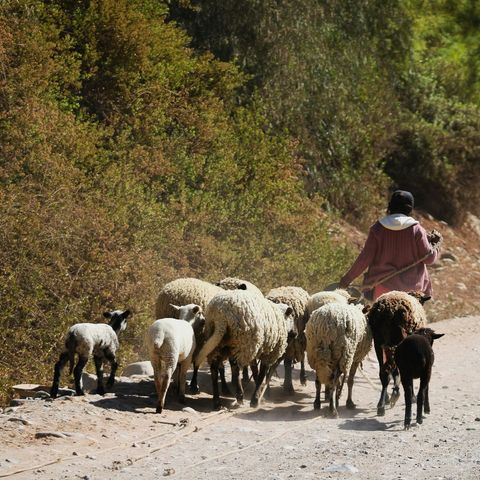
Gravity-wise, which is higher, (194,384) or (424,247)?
(424,247)

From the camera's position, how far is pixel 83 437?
28.6 ft

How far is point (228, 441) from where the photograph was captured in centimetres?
904

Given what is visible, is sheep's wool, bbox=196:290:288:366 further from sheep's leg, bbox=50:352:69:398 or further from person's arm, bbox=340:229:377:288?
person's arm, bbox=340:229:377:288

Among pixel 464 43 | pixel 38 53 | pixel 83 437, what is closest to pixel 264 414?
pixel 83 437

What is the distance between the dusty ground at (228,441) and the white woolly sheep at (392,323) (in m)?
0.38

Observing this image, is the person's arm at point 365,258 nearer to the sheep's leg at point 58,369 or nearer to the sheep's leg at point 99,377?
the sheep's leg at point 99,377

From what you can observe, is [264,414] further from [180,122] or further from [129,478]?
[180,122]

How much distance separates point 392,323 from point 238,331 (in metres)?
1.54

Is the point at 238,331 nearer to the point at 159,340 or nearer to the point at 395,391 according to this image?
the point at 159,340

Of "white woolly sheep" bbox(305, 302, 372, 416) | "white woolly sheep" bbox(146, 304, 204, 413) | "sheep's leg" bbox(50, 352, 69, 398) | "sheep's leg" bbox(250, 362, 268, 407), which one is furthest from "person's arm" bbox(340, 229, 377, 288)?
"sheep's leg" bbox(50, 352, 69, 398)

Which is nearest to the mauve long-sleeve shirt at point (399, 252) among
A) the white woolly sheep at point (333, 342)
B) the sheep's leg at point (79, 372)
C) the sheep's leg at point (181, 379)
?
the white woolly sheep at point (333, 342)

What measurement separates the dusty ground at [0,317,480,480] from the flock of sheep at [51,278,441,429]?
11.6 inches

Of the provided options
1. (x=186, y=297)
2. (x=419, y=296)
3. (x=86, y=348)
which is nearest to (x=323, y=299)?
(x=419, y=296)

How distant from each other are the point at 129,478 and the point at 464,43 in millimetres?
28053
